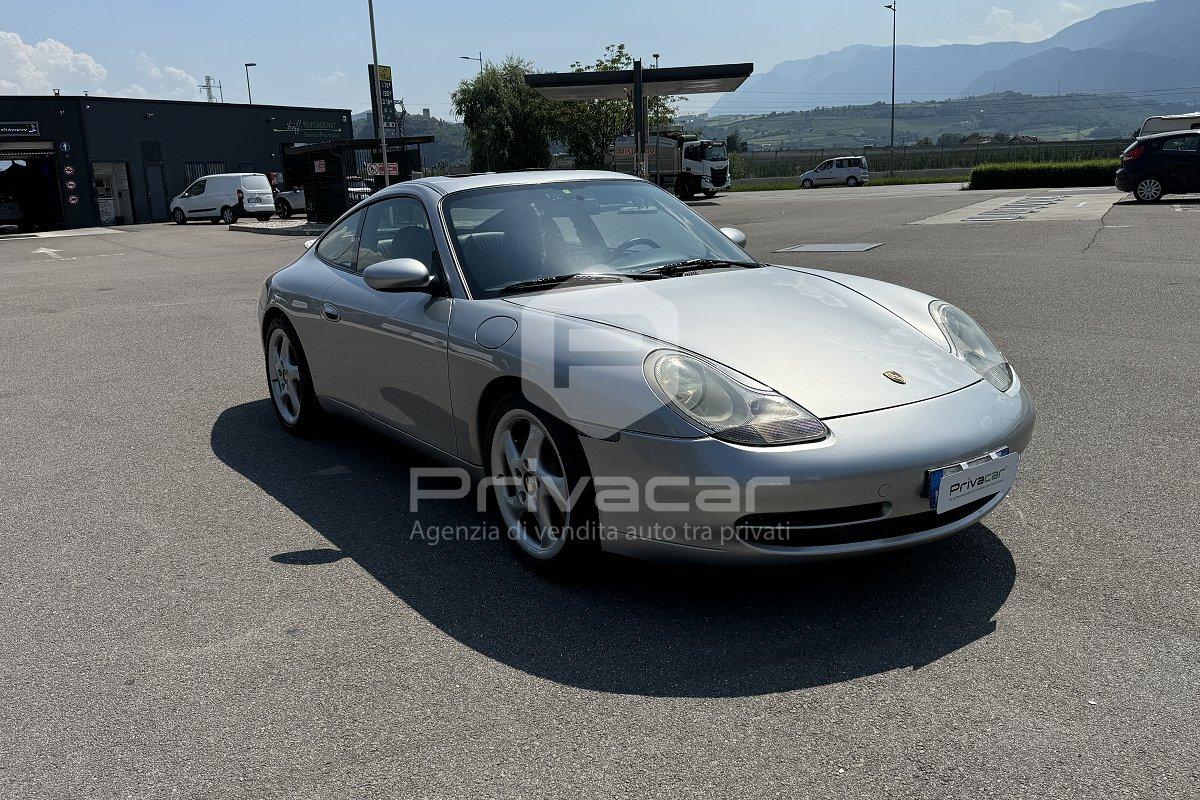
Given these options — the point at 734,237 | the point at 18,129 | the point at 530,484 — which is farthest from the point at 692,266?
the point at 18,129

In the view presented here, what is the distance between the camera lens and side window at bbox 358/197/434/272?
14.5ft

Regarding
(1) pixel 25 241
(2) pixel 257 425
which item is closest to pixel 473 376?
(2) pixel 257 425

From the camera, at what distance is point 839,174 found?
177 feet

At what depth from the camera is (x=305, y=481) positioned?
16.1 ft

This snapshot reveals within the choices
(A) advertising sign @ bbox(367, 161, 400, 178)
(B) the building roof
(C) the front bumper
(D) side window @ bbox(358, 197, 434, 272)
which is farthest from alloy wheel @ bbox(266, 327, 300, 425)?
(A) advertising sign @ bbox(367, 161, 400, 178)

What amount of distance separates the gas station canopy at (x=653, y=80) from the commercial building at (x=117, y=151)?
862 inches

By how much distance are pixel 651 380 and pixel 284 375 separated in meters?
3.26

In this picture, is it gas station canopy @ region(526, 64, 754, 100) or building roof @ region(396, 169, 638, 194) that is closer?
building roof @ region(396, 169, 638, 194)

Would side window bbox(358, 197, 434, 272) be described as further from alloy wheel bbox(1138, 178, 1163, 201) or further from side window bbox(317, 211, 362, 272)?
alloy wheel bbox(1138, 178, 1163, 201)

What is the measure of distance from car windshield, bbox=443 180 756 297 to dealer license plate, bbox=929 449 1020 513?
163 cm

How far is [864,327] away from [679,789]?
1963mm

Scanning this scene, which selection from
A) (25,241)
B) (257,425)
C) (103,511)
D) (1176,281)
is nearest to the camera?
(103,511)

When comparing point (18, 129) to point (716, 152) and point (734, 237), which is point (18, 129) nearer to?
point (716, 152)

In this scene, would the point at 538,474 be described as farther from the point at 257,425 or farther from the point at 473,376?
the point at 257,425
